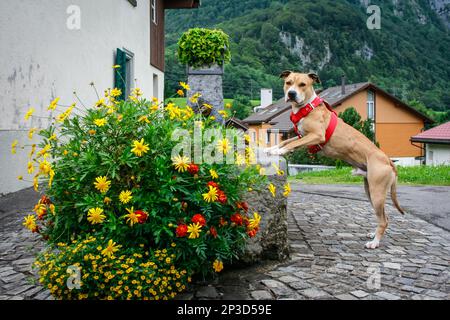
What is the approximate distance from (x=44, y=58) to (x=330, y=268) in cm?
611

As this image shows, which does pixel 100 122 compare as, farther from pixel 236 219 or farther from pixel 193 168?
pixel 236 219

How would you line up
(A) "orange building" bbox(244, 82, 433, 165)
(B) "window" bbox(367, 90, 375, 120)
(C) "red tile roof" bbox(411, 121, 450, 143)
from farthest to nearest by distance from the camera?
(B) "window" bbox(367, 90, 375, 120) → (A) "orange building" bbox(244, 82, 433, 165) → (C) "red tile roof" bbox(411, 121, 450, 143)

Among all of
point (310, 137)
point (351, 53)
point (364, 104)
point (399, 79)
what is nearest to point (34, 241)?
point (310, 137)

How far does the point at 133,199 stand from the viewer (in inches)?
128

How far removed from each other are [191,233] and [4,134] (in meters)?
5.04

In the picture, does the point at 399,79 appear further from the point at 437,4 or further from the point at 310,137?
the point at 310,137

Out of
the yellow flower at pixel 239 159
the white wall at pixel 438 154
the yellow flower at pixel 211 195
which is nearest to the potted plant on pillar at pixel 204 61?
the yellow flower at pixel 239 159

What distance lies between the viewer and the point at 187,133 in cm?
354

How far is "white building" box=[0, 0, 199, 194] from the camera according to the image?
6.91 meters

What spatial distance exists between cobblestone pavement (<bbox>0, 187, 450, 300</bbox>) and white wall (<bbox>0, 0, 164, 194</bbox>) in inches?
69.2

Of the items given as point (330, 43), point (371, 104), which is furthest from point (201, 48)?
point (330, 43)

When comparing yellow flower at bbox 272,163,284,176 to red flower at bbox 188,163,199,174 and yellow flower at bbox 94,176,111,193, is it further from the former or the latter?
yellow flower at bbox 94,176,111,193

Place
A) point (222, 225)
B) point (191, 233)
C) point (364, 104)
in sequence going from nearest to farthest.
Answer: point (191, 233)
point (222, 225)
point (364, 104)

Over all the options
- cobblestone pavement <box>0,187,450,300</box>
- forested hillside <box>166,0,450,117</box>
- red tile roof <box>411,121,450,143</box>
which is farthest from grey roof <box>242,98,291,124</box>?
cobblestone pavement <box>0,187,450,300</box>
